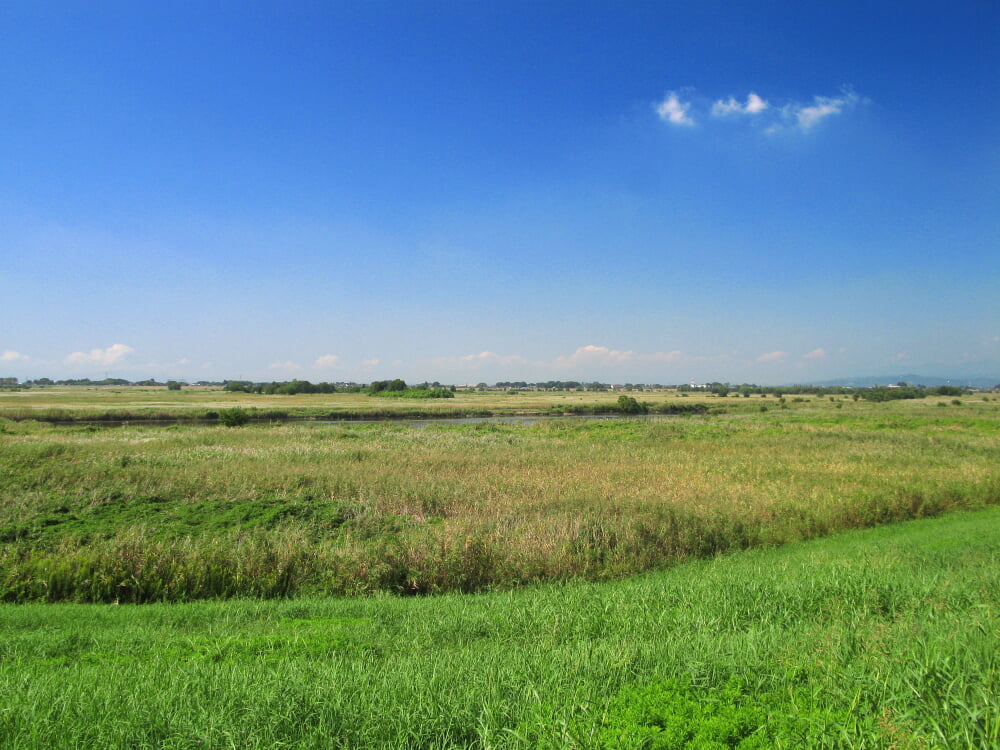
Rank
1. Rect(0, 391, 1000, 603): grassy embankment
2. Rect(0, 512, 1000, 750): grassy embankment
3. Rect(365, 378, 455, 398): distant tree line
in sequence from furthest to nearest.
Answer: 1. Rect(365, 378, 455, 398): distant tree line
2. Rect(0, 391, 1000, 603): grassy embankment
3. Rect(0, 512, 1000, 750): grassy embankment

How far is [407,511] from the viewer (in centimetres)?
1406

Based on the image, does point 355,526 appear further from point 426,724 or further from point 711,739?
point 711,739

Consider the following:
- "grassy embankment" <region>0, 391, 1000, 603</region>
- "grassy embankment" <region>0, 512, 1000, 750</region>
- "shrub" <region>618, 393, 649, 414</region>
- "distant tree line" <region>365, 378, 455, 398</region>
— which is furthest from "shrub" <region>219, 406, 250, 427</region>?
"distant tree line" <region>365, 378, 455, 398</region>

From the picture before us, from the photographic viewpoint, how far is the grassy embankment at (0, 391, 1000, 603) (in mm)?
9516

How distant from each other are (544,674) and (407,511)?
1042 cm

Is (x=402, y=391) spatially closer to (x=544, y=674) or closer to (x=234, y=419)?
(x=234, y=419)

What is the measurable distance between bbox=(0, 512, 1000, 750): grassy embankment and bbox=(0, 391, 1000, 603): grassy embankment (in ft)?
7.35

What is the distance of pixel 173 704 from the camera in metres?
3.68

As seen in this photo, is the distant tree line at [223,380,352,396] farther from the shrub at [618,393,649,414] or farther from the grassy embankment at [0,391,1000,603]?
the grassy embankment at [0,391,1000,603]

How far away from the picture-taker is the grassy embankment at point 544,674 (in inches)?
126

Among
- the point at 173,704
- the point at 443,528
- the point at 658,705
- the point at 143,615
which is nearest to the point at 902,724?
the point at 658,705

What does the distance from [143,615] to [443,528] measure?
19.3ft

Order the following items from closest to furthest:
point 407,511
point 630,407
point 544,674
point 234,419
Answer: point 544,674 < point 407,511 < point 234,419 < point 630,407

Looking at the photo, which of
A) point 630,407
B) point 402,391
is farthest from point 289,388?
point 630,407
